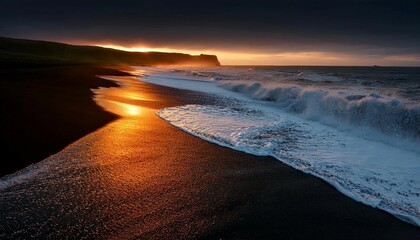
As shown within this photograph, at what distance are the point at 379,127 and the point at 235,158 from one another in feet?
22.2

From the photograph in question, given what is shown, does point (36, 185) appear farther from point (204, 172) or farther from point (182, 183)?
point (204, 172)

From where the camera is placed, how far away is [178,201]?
197 inches

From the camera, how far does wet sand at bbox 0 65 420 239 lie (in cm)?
421

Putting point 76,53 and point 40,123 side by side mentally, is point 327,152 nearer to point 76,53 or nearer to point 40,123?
point 40,123

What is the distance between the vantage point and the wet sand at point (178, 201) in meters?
4.21

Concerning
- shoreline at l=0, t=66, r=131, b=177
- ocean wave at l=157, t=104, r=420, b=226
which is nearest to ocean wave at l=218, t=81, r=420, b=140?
ocean wave at l=157, t=104, r=420, b=226

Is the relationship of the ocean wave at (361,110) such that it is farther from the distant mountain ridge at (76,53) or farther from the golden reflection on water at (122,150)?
the distant mountain ridge at (76,53)

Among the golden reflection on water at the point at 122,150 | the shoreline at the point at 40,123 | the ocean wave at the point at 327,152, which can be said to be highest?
the shoreline at the point at 40,123

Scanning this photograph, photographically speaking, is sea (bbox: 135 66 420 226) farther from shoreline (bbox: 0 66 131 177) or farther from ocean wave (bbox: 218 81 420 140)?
shoreline (bbox: 0 66 131 177)

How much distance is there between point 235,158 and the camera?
735 cm

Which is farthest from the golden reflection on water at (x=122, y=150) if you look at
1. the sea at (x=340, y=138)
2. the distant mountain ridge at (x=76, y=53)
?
the distant mountain ridge at (x=76, y=53)

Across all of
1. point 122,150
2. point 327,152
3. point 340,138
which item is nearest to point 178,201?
point 122,150

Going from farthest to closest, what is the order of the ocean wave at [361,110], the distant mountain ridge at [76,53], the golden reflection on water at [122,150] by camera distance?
the distant mountain ridge at [76,53] < the ocean wave at [361,110] < the golden reflection on water at [122,150]

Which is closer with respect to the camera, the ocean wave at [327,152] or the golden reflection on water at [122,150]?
the golden reflection on water at [122,150]
